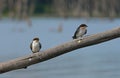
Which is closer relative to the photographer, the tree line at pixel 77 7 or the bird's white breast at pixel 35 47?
the bird's white breast at pixel 35 47

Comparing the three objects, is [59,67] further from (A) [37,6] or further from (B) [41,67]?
(A) [37,6]

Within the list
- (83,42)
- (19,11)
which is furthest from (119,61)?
(19,11)

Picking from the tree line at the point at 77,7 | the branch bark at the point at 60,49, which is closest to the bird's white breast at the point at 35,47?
the branch bark at the point at 60,49

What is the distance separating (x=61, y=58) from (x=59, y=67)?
4476 millimetres

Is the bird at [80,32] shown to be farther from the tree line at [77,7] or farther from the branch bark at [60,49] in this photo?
the tree line at [77,7]

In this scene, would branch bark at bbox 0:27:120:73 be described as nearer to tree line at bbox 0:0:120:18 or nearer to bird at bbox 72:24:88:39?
bird at bbox 72:24:88:39

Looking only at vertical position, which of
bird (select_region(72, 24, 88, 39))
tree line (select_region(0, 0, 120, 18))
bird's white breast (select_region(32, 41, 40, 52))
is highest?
tree line (select_region(0, 0, 120, 18))

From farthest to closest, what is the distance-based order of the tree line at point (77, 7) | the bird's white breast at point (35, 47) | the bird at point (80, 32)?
the tree line at point (77, 7) < the bird at point (80, 32) < the bird's white breast at point (35, 47)

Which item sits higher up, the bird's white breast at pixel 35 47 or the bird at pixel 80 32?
the bird at pixel 80 32

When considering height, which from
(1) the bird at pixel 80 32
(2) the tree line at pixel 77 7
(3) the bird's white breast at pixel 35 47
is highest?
(2) the tree line at pixel 77 7

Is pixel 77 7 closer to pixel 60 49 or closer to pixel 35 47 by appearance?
pixel 35 47

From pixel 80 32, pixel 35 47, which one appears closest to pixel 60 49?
pixel 35 47

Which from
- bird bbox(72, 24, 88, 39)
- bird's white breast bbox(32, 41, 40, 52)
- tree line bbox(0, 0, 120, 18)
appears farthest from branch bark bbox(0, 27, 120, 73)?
tree line bbox(0, 0, 120, 18)

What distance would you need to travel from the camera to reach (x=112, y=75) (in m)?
23.6
